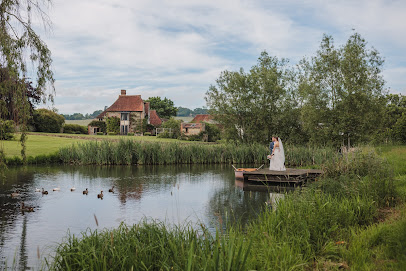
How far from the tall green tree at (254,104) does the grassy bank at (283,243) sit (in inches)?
1076

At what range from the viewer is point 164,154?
28.1m

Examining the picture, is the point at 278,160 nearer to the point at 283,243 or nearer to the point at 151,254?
the point at 283,243

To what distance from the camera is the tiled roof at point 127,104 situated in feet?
204

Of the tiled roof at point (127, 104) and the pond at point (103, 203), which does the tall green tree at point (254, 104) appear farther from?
the tiled roof at point (127, 104)

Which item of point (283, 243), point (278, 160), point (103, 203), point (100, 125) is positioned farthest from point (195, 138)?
point (283, 243)

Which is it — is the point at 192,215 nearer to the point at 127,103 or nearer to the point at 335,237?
the point at 335,237

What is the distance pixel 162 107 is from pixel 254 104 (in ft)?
165

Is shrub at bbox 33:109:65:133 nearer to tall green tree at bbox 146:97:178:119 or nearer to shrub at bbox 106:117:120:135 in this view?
shrub at bbox 106:117:120:135

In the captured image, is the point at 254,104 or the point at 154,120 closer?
the point at 254,104

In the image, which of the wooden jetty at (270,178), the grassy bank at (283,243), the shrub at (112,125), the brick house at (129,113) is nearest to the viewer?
the grassy bank at (283,243)

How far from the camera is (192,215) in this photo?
37.6ft

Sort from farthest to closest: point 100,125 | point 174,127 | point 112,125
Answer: point 112,125, point 100,125, point 174,127

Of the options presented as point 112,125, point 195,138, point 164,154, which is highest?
point 112,125

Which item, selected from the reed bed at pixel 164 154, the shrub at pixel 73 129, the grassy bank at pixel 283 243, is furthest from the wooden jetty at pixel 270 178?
the shrub at pixel 73 129
